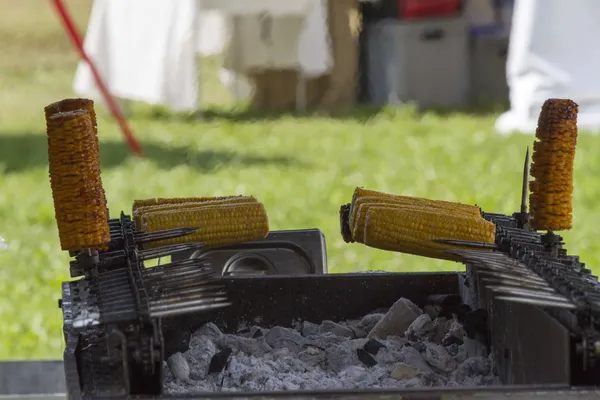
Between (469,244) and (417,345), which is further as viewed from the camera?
(417,345)

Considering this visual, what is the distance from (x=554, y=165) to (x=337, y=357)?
51 cm

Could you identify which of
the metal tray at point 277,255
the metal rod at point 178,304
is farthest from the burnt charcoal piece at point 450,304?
the metal rod at point 178,304

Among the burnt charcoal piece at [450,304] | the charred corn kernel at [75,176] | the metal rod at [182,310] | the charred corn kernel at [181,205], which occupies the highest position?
the charred corn kernel at [75,176]

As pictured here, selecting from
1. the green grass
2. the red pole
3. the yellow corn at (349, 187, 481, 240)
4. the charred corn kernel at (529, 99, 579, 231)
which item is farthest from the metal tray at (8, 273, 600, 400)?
the red pole

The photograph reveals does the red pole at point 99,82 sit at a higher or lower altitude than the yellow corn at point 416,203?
higher

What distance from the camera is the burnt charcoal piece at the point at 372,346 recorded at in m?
2.00

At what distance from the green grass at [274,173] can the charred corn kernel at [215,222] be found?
5.77 ft

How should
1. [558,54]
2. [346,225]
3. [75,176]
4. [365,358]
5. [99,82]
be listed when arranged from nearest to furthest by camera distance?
[75,176] → [365,358] → [346,225] → [99,82] → [558,54]

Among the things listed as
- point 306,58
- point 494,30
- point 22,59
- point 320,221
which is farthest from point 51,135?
point 22,59

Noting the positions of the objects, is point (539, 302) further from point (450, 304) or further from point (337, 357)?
point (450, 304)

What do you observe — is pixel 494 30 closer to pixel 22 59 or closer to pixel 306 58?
Answer: pixel 306 58

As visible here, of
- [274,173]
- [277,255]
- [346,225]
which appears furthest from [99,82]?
[346,225]

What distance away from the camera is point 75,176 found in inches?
66.5

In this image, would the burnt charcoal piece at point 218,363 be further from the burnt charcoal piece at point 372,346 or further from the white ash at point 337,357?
the burnt charcoal piece at point 372,346
